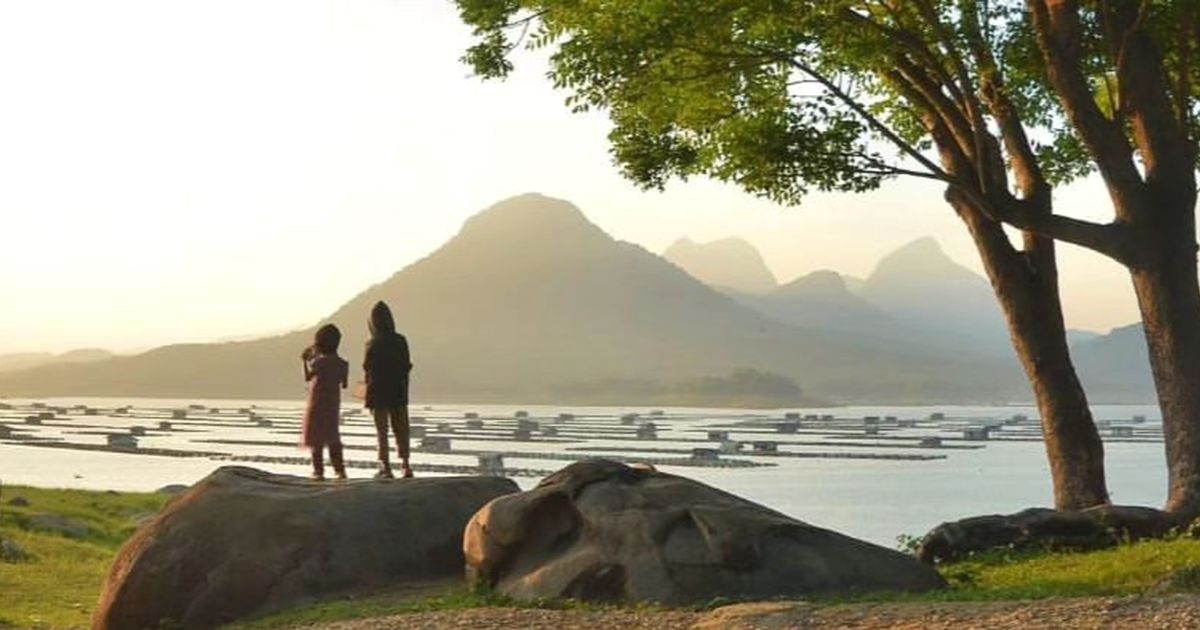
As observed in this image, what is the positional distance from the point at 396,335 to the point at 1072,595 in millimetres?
8903

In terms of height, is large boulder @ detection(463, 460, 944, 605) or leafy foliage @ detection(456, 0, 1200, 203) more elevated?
leafy foliage @ detection(456, 0, 1200, 203)

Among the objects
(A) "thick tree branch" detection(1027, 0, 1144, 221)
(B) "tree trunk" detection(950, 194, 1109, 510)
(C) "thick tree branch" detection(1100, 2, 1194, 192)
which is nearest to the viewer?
(A) "thick tree branch" detection(1027, 0, 1144, 221)

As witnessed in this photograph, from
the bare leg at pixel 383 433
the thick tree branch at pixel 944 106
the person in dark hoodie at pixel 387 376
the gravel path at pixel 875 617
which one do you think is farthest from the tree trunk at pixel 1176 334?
the bare leg at pixel 383 433

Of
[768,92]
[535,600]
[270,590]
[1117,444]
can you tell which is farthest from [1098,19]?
[1117,444]

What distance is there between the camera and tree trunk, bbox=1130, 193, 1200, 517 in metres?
18.0

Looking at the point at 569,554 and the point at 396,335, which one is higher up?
the point at 396,335

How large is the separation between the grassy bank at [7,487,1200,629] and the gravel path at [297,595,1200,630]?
71cm

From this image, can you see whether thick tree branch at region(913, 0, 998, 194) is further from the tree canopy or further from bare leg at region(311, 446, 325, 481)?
bare leg at region(311, 446, 325, 481)

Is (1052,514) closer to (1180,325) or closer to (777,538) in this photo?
(1180,325)

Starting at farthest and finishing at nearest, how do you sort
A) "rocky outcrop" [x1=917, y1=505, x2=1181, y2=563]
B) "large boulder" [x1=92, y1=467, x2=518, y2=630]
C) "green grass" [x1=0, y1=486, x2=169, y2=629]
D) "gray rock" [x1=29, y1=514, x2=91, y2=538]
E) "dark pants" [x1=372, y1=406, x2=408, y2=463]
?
"gray rock" [x1=29, y1=514, x2=91, y2=538] → "green grass" [x1=0, y1=486, x2=169, y2=629] → "rocky outcrop" [x1=917, y1=505, x2=1181, y2=563] → "dark pants" [x1=372, y1=406, x2=408, y2=463] → "large boulder" [x1=92, y1=467, x2=518, y2=630]

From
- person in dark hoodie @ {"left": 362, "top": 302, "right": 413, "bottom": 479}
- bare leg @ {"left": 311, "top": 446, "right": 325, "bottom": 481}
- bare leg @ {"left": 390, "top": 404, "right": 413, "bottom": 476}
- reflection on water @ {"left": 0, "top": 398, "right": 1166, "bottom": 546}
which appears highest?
person in dark hoodie @ {"left": 362, "top": 302, "right": 413, "bottom": 479}

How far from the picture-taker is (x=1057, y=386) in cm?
1986

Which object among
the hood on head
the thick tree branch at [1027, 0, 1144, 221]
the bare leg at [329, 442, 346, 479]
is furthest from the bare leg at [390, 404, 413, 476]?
the thick tree branch at [1027, 0, 1144, 221]

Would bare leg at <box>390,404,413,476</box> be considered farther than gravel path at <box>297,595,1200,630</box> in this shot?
Yes
